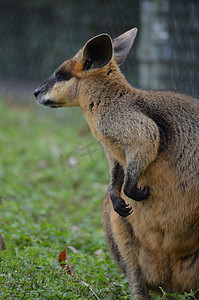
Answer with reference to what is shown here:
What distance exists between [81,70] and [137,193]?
3.04ft

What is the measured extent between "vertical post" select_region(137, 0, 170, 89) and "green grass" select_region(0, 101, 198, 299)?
129cm

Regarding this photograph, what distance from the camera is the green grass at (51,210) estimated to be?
305 cm

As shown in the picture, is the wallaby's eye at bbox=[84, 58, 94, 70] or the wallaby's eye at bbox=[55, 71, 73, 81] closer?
the wallaby's eye at bbox=[84, 58, 94, 70]

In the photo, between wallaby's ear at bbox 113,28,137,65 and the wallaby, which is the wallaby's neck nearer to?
the wallaby

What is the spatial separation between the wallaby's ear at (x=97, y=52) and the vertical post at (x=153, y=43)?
3349 mm

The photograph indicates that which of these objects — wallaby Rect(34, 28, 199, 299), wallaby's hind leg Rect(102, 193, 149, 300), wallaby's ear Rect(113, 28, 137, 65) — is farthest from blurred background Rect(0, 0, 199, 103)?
wallaby's hind leg Rect(102, 193, 149, 300)

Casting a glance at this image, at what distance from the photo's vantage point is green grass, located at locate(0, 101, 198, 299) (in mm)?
3049

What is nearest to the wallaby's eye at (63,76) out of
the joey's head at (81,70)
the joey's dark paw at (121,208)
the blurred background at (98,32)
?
the joey's head at (81,70)

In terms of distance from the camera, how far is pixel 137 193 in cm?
294

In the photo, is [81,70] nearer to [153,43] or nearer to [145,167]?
[145,167]

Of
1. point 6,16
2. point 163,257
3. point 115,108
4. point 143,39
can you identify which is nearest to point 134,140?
point 115,108

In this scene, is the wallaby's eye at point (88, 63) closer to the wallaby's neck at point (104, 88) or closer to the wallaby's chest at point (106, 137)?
the wallaby's neck at point (104, 88)

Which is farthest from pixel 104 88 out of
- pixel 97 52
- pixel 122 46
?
pixel 122 46

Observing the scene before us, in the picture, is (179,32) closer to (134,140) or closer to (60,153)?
(60,153)
